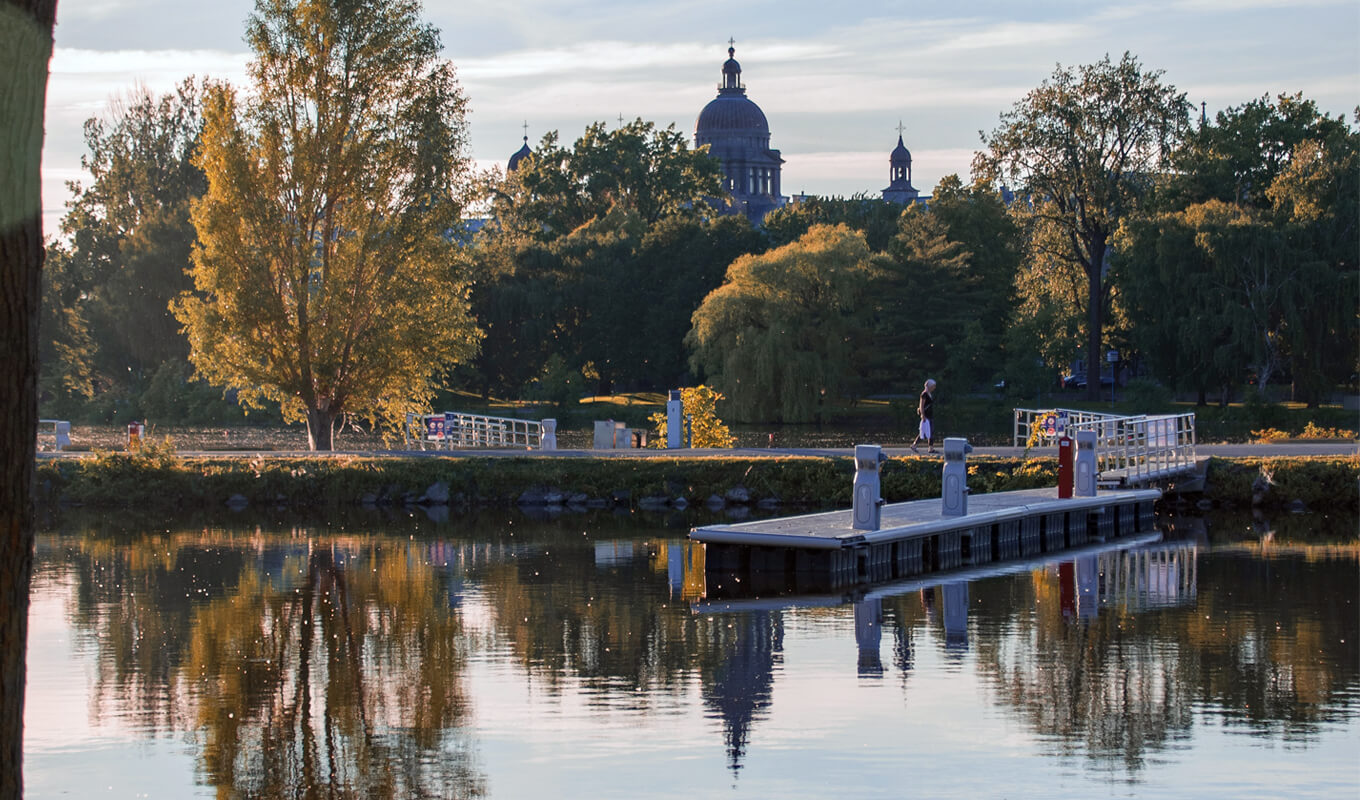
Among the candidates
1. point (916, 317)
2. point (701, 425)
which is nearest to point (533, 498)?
point (701, 425)

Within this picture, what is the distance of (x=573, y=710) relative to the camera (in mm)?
13047

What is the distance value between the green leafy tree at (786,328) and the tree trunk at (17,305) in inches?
2305

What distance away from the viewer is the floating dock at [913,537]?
21344mm

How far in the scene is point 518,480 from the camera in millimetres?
34094

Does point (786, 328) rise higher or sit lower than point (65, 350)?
higher

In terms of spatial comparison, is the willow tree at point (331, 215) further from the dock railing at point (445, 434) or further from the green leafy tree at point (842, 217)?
the green leafy tree at point (842, 217)

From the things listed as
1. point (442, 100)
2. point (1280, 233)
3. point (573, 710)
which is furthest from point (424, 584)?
point (1280, 233)

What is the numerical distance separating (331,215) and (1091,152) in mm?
37242

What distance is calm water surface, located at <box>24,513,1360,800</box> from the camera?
1098 cm

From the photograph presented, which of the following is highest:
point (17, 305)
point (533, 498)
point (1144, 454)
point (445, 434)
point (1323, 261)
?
point (1323, 261)

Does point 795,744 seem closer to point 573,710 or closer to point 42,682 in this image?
point 573,710

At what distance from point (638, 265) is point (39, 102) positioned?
78775mm

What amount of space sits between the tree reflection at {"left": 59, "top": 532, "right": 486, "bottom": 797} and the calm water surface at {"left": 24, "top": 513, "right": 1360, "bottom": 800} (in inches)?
1.9

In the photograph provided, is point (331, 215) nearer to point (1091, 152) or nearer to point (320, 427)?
point (320, 427)
